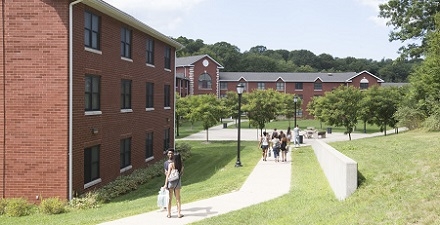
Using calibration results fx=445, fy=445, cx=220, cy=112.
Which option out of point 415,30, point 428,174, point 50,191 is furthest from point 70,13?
point 415,30

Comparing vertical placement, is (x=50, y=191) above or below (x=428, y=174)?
below

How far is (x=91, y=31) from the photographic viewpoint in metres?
17.4

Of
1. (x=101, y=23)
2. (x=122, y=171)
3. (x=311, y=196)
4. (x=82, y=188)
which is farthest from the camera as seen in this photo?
(x=122, y=171)

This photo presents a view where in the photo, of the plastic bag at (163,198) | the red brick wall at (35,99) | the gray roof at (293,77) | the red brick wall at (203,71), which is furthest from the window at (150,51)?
the gray roof at (293,77)

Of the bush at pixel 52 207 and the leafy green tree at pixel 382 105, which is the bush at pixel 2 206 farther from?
the leafy green tree at pixel 382 105

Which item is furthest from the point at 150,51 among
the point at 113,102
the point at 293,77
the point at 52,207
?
the point at 293,77

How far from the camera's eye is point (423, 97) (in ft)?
103

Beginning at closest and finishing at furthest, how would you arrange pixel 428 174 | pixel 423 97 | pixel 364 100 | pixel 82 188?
pixel 428 174
pixel 82 188
pixel 423 97
pixel 364 100

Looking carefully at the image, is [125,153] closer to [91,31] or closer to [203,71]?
[91,31]

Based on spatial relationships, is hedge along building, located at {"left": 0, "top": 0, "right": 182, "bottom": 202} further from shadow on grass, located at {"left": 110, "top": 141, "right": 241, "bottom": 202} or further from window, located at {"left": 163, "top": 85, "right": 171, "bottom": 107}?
window, located at {"left": 163, "top": 85, "right": 171, "bottom": 107}

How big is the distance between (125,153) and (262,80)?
65.6 m

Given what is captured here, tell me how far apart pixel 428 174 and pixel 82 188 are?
11584 millimetres

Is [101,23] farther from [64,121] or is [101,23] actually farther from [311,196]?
[311,196]

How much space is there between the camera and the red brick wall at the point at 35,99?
50.0 ft
